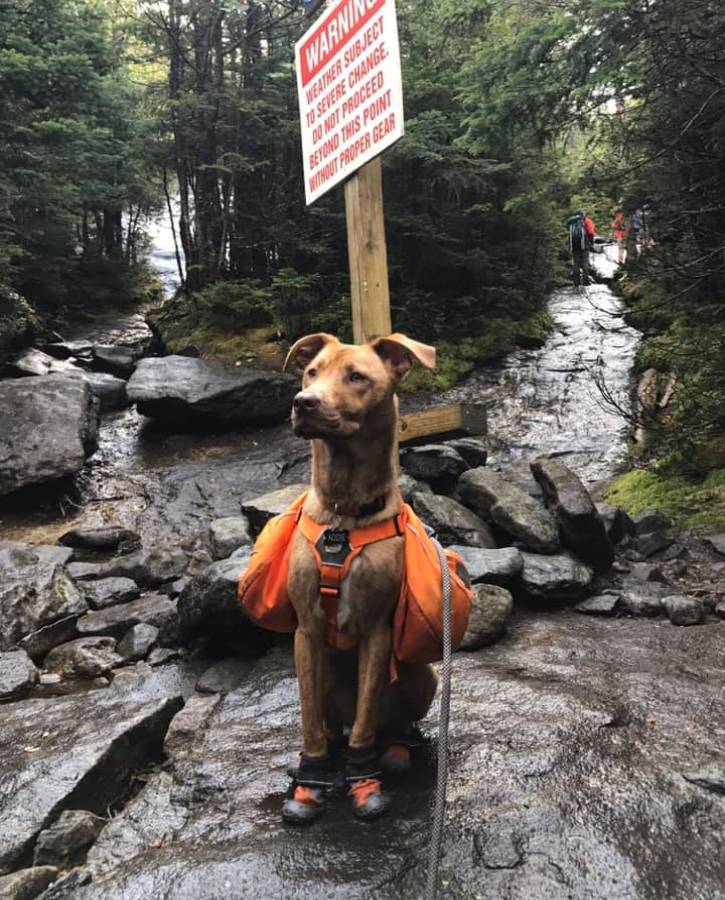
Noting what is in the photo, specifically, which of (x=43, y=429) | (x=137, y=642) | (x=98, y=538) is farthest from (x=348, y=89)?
(x=43, y=429)

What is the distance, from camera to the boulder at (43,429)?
339 inches

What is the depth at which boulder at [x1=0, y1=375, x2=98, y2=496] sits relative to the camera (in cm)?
860

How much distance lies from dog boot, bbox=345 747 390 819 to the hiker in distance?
19.1 metres

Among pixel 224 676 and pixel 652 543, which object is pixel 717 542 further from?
pixel 224 676

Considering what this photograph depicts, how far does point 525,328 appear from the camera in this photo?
51.7ft

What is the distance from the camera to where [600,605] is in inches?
208

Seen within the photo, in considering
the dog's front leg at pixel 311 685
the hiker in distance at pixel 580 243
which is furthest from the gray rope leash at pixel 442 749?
the hiker in distance at pixel 580 243

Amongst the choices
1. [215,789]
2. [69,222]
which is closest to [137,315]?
[69,222]

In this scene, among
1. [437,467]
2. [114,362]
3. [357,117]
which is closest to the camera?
[357,117]

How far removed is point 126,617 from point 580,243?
18.3m

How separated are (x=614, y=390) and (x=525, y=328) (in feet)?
12.1

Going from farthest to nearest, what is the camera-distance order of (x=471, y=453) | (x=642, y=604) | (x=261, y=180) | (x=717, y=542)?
(x=261, y=180)
(x=471, y=453)
(x=717, y=542)
(x=642, y=604)

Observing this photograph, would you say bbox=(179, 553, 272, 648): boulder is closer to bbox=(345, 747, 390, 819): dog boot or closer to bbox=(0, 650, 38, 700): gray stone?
bbox=(0, 650, 38, 700): gray stone

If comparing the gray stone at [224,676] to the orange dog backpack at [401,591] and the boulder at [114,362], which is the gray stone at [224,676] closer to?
the orange dog backpack at [401,591]
